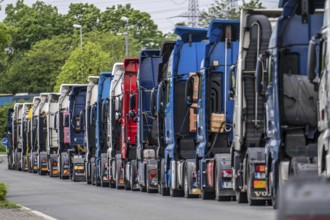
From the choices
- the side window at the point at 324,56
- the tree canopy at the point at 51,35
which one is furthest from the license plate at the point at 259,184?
the tree canopy at the point at 51,35

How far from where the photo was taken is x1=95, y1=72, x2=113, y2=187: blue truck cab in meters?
40.0

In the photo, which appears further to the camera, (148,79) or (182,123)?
(148,79)

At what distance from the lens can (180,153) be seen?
29453 millimetres

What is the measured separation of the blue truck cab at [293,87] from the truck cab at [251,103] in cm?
236

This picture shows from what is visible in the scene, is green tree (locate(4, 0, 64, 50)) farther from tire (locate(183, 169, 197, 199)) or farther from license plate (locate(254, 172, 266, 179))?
license plate (locate(254, 172, 266, 179))

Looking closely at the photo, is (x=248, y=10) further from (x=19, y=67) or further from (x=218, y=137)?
(x=19, y=67)

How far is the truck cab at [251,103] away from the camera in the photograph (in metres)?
22.3

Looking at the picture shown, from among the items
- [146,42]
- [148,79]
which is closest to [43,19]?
[146,42]

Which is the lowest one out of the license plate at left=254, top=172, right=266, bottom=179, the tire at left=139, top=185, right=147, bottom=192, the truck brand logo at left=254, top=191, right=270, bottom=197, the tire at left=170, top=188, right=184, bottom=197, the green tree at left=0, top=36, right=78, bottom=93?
the tire at left=139, top=185, right=147, bottom=192

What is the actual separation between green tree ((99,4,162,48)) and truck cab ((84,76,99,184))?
9580cm

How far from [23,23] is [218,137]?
11762cm

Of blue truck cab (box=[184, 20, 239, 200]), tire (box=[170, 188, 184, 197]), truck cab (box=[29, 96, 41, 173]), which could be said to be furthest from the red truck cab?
truck cab (box=[29, 96, 41, 173])

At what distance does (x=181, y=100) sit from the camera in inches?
1147

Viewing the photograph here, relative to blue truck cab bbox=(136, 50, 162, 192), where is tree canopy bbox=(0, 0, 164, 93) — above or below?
above
